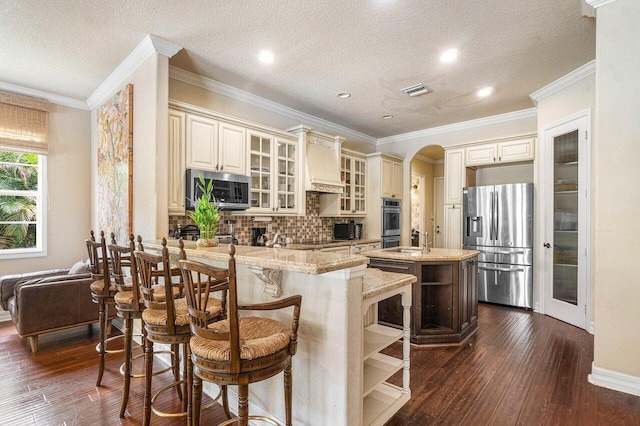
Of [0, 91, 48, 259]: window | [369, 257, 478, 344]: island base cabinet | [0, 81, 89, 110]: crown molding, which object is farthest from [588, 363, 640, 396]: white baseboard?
[0, 81, 89, 110]: crown molding

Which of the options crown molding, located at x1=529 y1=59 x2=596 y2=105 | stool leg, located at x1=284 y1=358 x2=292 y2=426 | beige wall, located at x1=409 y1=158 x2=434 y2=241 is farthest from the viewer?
beige wall, located at x1=409 y1=158 x2=434 y2=241

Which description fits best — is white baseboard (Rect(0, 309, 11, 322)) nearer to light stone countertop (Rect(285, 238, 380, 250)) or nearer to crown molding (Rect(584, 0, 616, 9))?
light stone countertop (Rect(285, 238, 380, 250))

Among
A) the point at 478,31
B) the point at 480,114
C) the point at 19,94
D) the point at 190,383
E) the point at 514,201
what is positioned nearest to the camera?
the point at 190,383

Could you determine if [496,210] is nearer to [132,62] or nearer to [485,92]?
[485,92]

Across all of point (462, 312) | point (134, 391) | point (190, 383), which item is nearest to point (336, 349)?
point (190, 383)

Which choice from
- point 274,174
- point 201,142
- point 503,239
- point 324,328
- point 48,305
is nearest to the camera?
point 324,328

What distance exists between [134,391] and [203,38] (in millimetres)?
2975

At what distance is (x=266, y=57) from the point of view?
332 centimetres

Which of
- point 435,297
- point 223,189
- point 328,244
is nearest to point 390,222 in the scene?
point 328,244

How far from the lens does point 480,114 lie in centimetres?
516

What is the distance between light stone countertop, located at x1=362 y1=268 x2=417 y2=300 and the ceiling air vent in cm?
273

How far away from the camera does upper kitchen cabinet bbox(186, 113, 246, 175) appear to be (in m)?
3.49

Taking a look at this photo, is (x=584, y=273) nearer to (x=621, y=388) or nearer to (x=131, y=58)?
(x=621, y=388)

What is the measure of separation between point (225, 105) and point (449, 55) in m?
2.65
